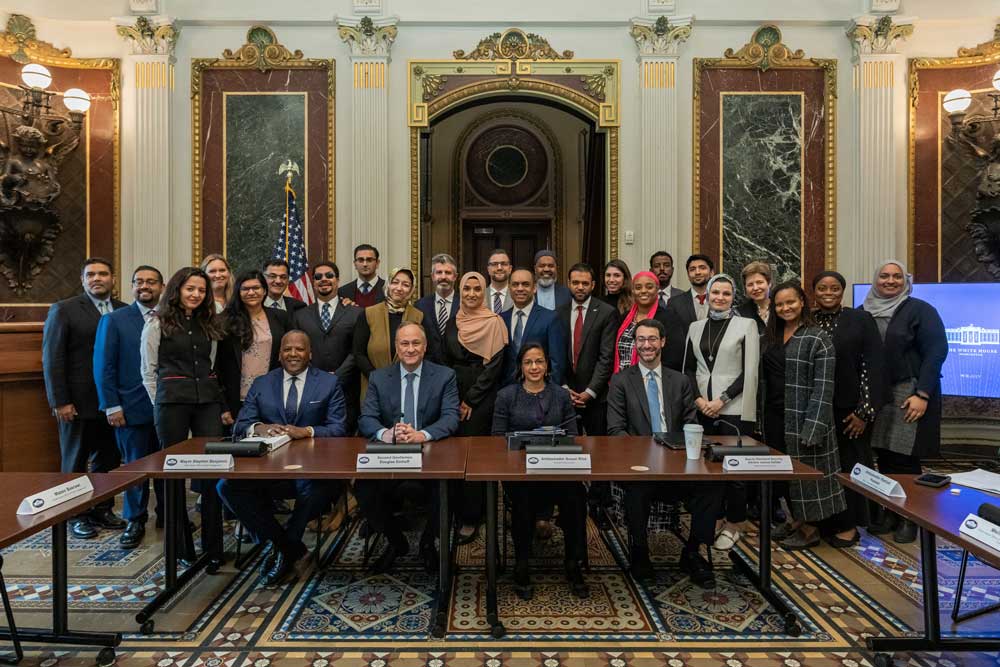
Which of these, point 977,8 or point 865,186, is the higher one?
point 977,8

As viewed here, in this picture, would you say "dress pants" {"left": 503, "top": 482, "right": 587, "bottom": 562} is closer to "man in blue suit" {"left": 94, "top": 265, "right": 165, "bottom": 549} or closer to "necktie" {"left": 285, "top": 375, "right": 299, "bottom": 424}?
"necktie" {"left": 285, "top": 375, "right": 299, "bottom": 424}

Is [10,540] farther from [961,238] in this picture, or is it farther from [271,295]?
[961,238]

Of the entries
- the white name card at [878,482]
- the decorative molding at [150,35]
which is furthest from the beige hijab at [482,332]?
the decorative molding at [150,35]

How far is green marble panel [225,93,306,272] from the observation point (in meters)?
6.52

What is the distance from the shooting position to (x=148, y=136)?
6.37 m

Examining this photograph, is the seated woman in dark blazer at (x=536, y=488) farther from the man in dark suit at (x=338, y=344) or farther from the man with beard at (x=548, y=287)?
the man in dark suit at (x=338, y=344)

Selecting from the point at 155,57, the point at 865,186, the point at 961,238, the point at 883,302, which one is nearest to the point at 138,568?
the point at 883,302

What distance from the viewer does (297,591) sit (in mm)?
3117

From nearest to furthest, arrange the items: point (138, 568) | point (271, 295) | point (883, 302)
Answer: point (138, 568), point (883, 302), point (271, 295)

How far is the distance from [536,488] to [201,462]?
161cm

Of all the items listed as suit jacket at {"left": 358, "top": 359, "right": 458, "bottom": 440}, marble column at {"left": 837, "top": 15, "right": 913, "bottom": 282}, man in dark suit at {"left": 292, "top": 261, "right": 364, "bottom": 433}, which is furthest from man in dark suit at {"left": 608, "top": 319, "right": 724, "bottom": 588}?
marble column at {"left": 837, "top": 15, "right": 913, "bottom": 282}

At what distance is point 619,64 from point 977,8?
3.89 m

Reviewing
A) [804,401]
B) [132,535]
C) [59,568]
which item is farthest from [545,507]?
[132,535]

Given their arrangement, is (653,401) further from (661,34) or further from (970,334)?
(661,34)
